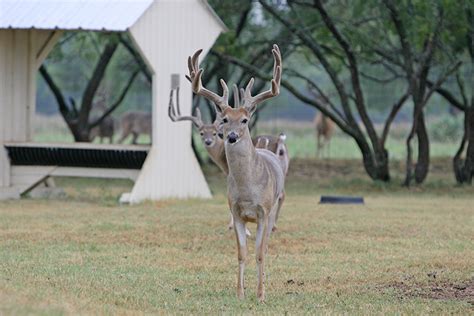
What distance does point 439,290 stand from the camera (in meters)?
9.80

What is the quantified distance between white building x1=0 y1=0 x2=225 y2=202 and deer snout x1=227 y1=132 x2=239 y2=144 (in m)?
7.82

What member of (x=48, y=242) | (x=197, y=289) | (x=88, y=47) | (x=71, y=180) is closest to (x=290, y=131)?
(x=88, y=47)

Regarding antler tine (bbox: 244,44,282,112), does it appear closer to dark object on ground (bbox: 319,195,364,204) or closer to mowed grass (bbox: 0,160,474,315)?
mowed grass (bbox: 0,160,474,315)

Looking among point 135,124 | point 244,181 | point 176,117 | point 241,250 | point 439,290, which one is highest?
point 135,124

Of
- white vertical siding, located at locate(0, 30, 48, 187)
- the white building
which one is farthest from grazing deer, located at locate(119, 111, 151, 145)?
the white building

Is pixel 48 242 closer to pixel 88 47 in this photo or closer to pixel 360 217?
pixel 360 217

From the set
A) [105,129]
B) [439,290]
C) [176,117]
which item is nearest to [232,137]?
[439,290]

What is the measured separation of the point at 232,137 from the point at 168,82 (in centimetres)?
846

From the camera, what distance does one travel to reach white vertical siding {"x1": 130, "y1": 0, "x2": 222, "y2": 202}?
17469 millimetres

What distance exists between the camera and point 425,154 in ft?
69.8

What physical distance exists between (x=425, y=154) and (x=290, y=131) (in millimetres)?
21368

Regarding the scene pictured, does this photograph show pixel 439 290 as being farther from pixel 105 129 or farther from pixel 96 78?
pixel 105 129

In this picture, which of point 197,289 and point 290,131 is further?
point 290,131

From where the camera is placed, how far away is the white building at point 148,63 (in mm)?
17375
